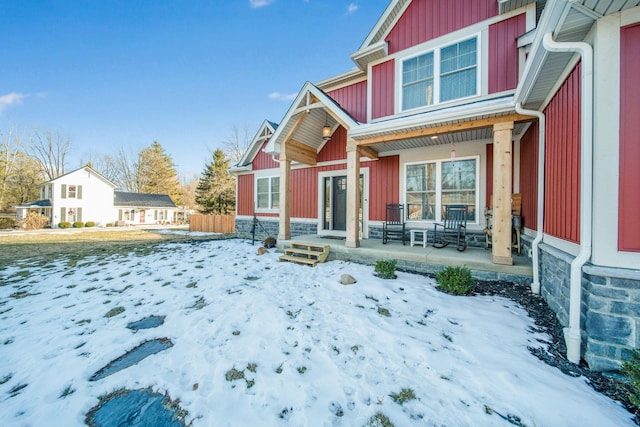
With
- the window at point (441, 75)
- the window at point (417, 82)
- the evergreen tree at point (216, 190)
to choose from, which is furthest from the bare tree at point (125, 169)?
the window at point (441, 75)

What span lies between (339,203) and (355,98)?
3.15 metres

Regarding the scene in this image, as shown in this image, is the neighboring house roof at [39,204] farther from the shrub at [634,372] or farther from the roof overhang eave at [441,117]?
the shrub at [634,372]

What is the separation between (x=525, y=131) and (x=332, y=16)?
8.93 metres

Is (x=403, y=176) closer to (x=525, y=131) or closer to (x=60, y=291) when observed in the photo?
(x=525, y=131)

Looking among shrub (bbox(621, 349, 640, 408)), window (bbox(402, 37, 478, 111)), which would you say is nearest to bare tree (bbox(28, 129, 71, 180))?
window (bbox(402, 37, 478, 111))

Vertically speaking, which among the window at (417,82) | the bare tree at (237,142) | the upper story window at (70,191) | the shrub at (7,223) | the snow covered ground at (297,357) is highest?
the bare tree at (237,142)

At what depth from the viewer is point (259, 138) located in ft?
31.3

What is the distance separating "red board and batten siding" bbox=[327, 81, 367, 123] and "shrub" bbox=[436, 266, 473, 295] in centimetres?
478

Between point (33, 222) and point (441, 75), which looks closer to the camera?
point (441, 75)

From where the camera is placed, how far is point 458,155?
18.0 ft

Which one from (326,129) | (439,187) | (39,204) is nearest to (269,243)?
(326,129)

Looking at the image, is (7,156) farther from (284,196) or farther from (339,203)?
(339,203)

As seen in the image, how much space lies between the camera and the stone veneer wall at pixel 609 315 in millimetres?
1828

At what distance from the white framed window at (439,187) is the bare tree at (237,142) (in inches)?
675
